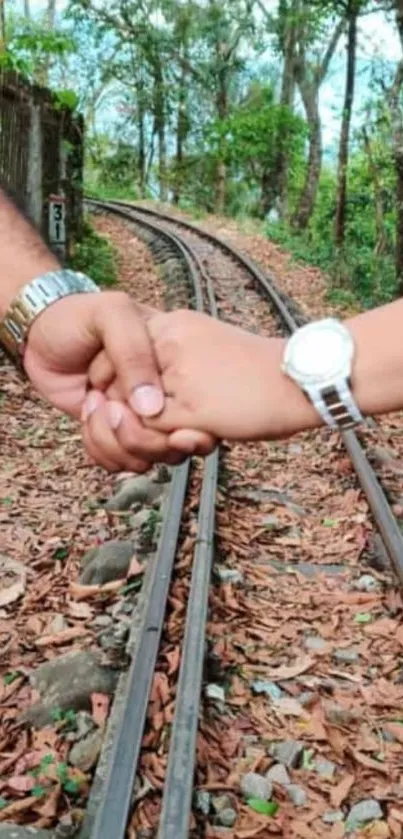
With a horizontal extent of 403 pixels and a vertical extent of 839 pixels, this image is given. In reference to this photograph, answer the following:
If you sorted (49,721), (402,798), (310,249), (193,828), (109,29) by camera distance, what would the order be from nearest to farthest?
(193,828) < (402,798) < (49,721) < (310,249) < (109,29)

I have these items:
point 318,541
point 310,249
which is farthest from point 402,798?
point 310,249

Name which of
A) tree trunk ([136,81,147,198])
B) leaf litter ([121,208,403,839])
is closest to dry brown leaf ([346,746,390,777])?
leaf litter ([121,208,403,839])

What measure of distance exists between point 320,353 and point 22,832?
1482 mm

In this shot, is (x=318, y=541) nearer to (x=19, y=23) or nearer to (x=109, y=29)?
(x=19, y=23)

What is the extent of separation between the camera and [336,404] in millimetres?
1703

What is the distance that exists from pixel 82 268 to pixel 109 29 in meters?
18.2

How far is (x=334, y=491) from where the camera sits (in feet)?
17.3

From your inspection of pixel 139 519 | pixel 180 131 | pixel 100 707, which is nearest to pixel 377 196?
pixel 139 519

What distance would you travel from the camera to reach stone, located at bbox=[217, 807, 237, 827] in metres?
2.61

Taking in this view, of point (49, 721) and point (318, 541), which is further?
point (318, 541)

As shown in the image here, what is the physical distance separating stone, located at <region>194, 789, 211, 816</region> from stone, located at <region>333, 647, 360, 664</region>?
0.97 meters

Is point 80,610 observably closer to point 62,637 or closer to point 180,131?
point 62,637

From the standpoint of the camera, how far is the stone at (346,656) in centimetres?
354

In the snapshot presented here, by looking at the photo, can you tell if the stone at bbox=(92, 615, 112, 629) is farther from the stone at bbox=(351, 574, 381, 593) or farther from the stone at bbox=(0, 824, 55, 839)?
the stone at bbox=(0, 824, 55, 839)
